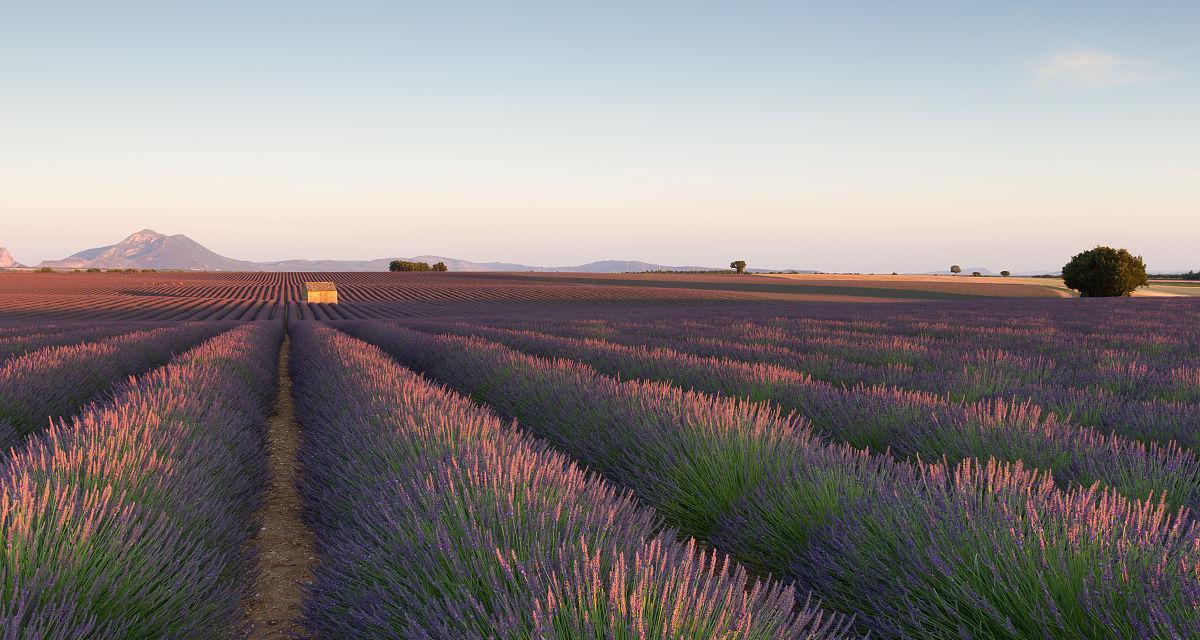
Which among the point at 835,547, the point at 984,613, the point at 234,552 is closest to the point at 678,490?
the point at 835,547

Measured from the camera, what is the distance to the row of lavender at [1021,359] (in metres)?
4.32

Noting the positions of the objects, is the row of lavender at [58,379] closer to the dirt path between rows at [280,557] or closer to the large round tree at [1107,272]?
the dirt path between rows at [280,557]

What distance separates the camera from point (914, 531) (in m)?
2.04

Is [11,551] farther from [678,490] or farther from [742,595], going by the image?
[678,490]

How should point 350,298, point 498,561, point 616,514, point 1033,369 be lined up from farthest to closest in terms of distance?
1. point 350,298
2. point 1033,369
3. point 616,514
4. point 498,561

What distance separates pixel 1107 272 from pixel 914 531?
2310 inches

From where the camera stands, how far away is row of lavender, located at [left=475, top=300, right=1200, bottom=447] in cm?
432

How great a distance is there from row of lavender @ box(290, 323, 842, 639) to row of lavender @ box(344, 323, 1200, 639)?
30 cm

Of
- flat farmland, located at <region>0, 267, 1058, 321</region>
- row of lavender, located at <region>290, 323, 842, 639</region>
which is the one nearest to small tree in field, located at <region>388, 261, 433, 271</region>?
flat farmland, located at <region>0, 267, 1058, 321</region>

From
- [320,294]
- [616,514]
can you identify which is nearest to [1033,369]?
[616,514]

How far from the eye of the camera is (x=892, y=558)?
Answer: 2014 mm

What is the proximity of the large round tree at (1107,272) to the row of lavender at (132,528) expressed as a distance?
58.1 m

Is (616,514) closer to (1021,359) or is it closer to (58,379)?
(58,379)

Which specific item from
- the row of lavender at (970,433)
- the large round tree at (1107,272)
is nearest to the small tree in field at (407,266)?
the large round tree at (1107,272)
